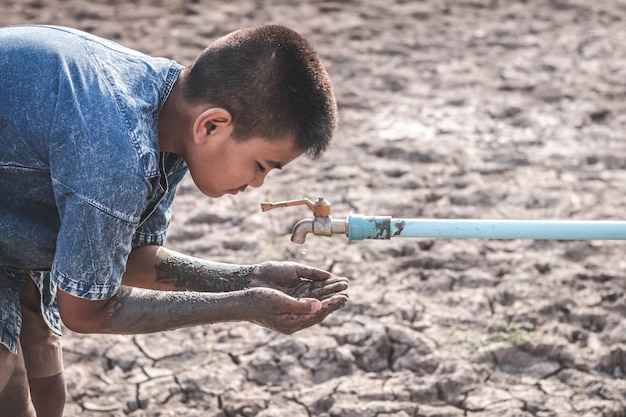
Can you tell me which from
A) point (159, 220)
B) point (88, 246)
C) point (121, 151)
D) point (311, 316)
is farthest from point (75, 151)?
point (311, 316)

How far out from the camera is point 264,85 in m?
2.16

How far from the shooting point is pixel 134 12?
259 inches

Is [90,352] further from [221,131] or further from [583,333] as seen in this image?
[583,333]

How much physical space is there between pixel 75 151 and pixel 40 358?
84cm

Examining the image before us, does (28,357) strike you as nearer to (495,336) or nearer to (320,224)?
(320,224)

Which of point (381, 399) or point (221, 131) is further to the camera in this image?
point (381, 399)

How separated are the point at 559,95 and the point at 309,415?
3.04m

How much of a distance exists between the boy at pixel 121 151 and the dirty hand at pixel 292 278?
3 centimetres

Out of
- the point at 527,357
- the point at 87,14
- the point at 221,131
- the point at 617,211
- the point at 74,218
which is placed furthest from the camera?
the point at 87,14

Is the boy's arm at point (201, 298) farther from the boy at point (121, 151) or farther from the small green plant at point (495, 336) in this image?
the small green plant at point (495, 336)

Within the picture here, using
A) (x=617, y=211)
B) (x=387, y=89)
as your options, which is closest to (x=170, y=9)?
(x=387, y=89)

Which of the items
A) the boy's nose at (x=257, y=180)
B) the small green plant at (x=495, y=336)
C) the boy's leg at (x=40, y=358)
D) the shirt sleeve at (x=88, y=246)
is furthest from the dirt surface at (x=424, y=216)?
the shirt sleeve at (x=88, y=246)

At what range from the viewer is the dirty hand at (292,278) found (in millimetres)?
2479

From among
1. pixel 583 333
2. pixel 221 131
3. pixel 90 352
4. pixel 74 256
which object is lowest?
pixel 90 352
